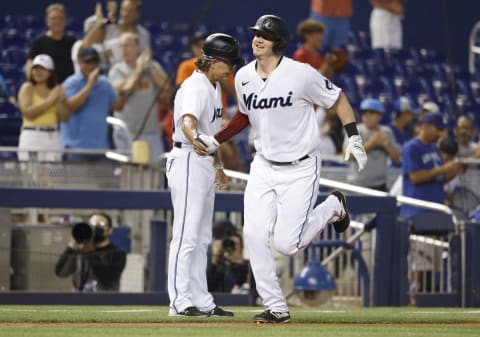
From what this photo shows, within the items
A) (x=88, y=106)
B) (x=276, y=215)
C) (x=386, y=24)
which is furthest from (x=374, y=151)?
(x=386, y=24)

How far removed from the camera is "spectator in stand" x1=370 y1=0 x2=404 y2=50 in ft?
72.2

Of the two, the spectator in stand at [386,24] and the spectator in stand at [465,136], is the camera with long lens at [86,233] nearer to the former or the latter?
the spectator in stand at [465,136]

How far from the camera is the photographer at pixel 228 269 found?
39.4ft

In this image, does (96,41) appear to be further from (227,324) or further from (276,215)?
(227,324)

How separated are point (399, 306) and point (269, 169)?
4.08m

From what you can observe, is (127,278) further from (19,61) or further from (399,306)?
(19,61)

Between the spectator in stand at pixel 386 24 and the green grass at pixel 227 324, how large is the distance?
1280 centimetres

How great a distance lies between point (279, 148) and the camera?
8.26m

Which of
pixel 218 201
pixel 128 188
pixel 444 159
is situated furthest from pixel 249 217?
pixel 444 159

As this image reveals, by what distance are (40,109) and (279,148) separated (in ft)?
17.5

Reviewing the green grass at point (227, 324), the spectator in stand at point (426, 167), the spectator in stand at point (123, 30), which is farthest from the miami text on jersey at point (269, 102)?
the spectator in stand at point (123, 30)

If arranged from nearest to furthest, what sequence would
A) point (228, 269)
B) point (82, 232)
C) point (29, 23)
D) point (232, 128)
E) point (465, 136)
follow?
point (232, 128), point (82, 232), point (228, 269), point (465, 136), point (29, 23)

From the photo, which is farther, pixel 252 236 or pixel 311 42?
pixel 311 42

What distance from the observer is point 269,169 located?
27.2ft
